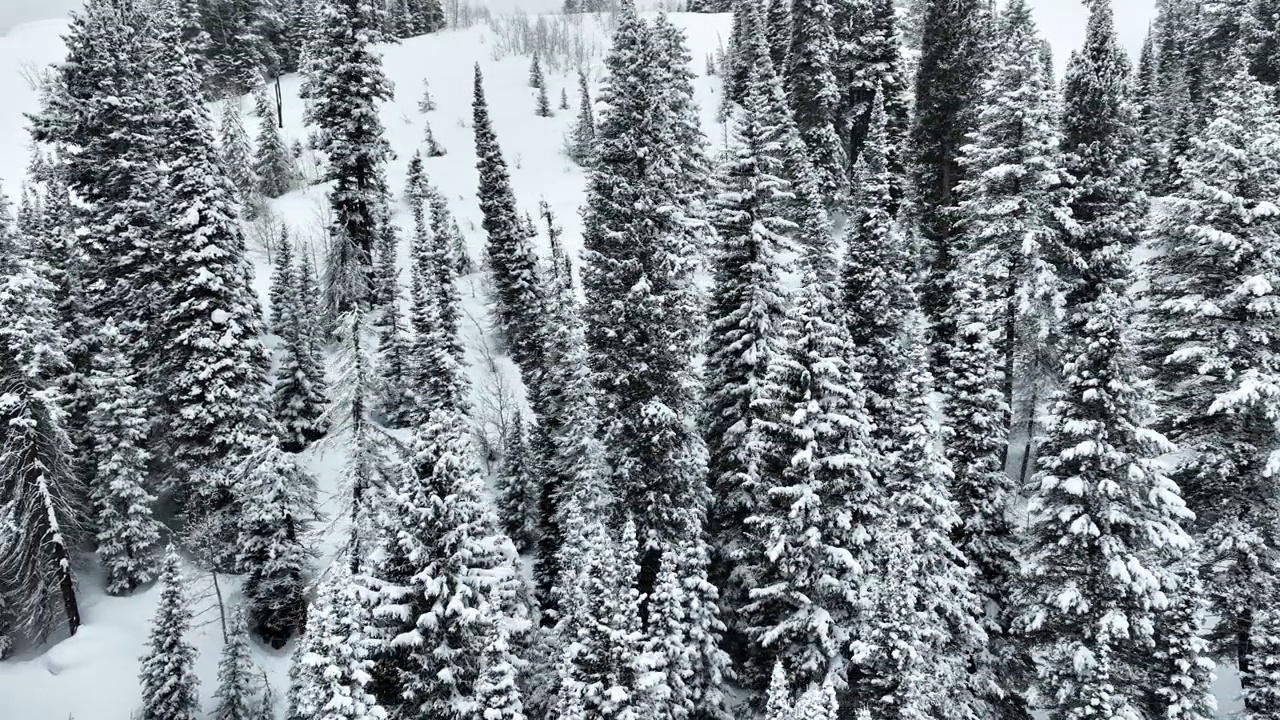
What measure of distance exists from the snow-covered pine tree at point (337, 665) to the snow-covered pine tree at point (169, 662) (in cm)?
1252

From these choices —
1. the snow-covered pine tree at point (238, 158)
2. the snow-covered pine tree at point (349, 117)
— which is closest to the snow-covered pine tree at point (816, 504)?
the snow-covered pine tree at point (349, 117)

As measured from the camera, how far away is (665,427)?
20359 mm

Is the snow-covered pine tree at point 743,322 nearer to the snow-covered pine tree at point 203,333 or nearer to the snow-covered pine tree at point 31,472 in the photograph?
the snow-covered pine tree at point 203,333

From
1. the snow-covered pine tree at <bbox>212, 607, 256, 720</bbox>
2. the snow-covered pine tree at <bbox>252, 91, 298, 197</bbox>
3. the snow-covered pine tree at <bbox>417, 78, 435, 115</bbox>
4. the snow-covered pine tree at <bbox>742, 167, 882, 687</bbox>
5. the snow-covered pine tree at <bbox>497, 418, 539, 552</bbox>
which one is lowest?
the snow-covered pine tree at <bbox>212, 607, 256, 720</bbox>

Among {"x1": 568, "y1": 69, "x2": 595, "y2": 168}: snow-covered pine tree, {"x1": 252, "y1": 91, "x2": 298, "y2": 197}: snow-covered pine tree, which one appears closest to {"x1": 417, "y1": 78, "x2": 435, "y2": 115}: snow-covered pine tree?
{"x1": 568, "y1": 69, "x2": 595, "y2": 168}: snow-covered pine tree

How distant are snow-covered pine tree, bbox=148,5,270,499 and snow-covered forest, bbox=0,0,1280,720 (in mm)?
176

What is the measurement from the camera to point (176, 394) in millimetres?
26297

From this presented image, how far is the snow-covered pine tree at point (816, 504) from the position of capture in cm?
1912

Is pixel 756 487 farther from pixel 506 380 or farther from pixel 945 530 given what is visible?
pixel 506 380

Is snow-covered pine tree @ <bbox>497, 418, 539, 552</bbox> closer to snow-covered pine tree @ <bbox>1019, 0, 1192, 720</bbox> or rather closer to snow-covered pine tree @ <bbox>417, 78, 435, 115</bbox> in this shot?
snow-covered pine tree @ <bbox>1019, 0, 1192, 720</bbox>

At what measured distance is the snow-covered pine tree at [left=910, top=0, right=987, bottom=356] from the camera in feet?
125

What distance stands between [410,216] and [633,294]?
3942cm

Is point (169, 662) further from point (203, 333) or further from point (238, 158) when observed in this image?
point (238, 158)

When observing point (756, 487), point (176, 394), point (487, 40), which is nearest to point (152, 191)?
point (176, 394)
